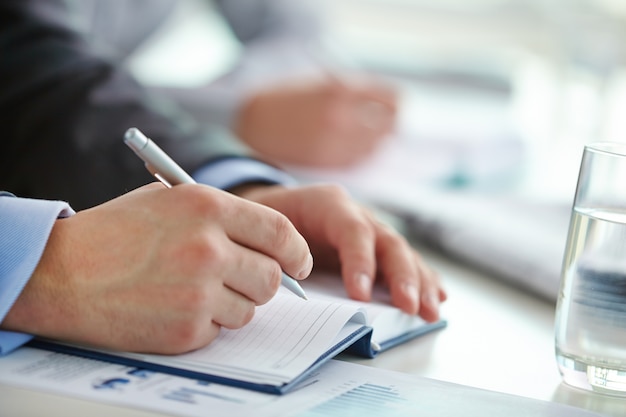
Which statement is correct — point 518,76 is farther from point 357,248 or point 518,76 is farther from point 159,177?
point 159,177

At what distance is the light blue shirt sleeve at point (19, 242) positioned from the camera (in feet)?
1.73

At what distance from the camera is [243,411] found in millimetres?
469

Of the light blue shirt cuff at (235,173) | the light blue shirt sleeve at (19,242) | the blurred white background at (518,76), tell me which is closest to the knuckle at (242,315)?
the light blue shirt sleeve at (19,242)

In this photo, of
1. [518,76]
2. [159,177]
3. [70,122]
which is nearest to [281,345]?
[159,177]

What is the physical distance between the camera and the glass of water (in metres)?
0.58

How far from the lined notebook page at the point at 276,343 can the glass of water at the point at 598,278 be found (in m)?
0.14

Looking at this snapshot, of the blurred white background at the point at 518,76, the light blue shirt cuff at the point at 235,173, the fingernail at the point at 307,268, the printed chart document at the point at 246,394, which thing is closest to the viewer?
the printed chart document at the point at 246,394

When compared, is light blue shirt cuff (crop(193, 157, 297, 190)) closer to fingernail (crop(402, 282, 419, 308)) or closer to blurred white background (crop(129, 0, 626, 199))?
fingernail (crop(402, 282, 419, 308))

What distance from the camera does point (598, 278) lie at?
0.59 meters

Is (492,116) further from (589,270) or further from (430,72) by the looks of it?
(589,270)

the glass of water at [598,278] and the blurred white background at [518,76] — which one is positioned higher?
the blurred white background at [518,76]

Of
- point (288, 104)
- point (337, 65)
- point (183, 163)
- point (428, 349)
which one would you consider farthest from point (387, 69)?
point (428, 349)

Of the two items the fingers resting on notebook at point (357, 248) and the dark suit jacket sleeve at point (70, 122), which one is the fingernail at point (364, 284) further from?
the dark suit jacket sleeve at point (70, 122)

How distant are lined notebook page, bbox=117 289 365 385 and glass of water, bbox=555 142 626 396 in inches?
5.7
